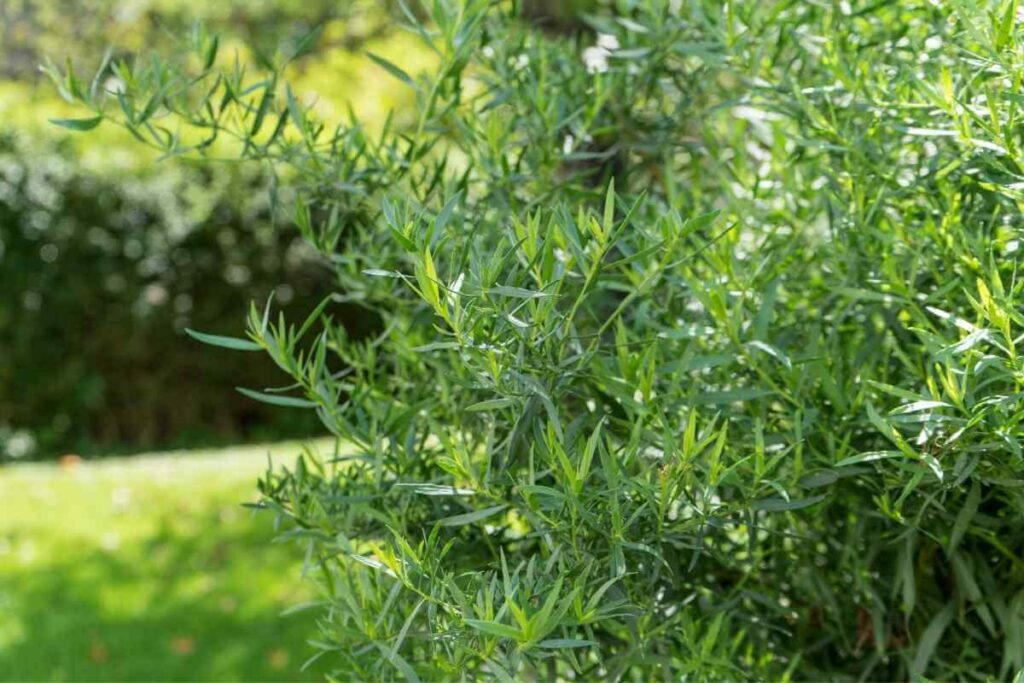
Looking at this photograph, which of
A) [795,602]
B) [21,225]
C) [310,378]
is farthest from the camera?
[21,225]

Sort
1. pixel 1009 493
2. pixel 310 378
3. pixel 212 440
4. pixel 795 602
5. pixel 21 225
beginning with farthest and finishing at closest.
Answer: pixel 212 440
pixel 21 225
pixel 795 602
pixel 310 378
pixel 1009 493

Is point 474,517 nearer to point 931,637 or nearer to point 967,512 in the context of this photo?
point 967,512

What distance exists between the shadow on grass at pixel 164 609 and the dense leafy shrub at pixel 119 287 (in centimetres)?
341

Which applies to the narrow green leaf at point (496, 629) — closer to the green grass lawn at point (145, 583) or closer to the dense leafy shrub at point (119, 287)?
the green grass lawn at point (145, 583)

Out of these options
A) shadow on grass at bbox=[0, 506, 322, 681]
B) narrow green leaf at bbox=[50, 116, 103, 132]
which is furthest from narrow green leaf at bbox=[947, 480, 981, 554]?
shadow on grass at bbox=[0, 506, 322, 681]

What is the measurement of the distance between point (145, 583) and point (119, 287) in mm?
4042

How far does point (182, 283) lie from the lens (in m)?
A: 8.27

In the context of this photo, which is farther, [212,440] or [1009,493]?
[212,440]

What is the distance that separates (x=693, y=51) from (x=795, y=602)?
2.96 ft

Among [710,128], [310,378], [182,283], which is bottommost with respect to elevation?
[182,283]

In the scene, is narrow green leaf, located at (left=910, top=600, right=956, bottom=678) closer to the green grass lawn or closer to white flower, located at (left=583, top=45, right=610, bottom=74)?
white flower, located at (left=583, top=45, right=610, bottom=74)

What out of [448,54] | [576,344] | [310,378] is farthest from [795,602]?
[448,54]

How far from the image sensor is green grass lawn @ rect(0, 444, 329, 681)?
153 inches

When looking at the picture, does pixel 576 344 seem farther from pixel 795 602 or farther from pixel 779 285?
pixel 795 602
